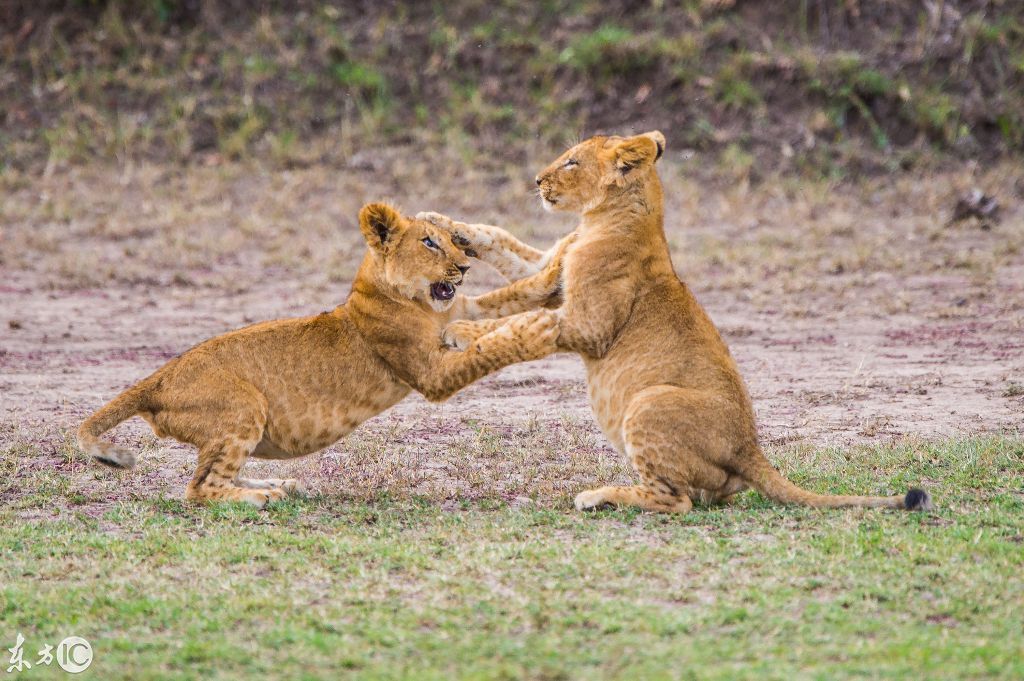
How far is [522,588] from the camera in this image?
492cm

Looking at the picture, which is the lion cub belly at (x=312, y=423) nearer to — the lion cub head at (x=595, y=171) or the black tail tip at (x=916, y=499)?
the lion cub head at (x=595, y=171)

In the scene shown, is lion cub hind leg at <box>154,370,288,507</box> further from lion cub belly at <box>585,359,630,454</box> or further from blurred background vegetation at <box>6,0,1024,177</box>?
blurred background vegetation at <box>6,0,1024,177</box>

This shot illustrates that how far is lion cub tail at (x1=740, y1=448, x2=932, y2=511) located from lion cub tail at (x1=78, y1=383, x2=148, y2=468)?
103 inches

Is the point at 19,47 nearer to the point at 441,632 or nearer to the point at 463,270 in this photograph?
the point at 463,270

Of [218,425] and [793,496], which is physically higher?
[218,425]

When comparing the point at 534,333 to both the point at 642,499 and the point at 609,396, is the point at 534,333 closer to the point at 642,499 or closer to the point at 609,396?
the point at 609,396

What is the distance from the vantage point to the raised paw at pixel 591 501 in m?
5.96

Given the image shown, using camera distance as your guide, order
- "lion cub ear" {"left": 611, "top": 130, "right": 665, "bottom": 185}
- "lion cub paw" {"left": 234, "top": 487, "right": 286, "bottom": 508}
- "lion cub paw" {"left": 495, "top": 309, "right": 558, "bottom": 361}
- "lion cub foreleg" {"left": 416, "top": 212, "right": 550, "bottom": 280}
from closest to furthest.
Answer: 1. "lion cub paw" {"left": 234, "top": 487, "right": 286, "bottom": 508}
2. "lion cub paw" {"left": 495, "top": 309, "right": 558, "bottom": 361}
3. "lion cub ear" {"left": 611, "top": 130, "right": 665, "bottom": 185}
4. "lion cub foreleg" {"left": 416, "top": 212, "right": 550, "bottom": 280}

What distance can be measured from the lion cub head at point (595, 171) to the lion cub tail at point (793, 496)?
1.44 meters

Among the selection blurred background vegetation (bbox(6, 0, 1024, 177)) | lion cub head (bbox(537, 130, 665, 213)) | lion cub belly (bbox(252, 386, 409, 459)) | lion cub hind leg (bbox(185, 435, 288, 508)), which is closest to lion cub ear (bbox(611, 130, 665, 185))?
lion cub head (bbox(537, 130, 665, 213))

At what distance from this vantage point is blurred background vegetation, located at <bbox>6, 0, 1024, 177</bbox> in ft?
50.3

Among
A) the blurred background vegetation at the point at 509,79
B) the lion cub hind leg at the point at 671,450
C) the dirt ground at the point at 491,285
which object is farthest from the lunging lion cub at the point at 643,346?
the blurred background vegetation at the point at 509,79

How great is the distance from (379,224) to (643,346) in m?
1.32

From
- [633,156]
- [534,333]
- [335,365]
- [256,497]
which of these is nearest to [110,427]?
[256,497]
